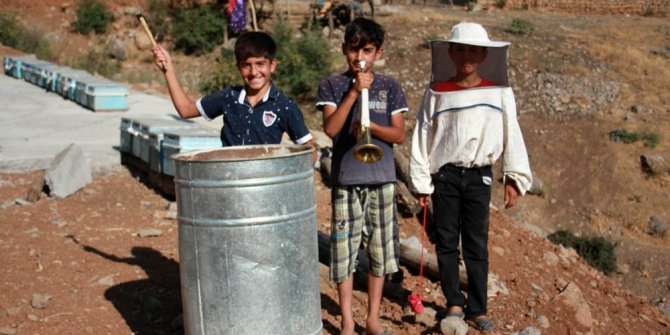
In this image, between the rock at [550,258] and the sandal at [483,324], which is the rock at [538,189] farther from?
the sandal at [483,324]

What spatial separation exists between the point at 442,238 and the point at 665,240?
952cm

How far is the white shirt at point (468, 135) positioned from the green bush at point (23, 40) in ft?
53.6

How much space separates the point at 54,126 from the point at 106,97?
3.18 feet

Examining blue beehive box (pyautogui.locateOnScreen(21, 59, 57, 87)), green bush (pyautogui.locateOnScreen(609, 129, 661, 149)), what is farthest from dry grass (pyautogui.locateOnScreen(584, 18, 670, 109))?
blue beehive box (pyautogui.locateOnScreen(21, 59, 57, 87))

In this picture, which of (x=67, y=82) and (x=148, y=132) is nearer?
(x=148, y=132)

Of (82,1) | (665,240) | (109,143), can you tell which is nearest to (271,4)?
(82,1)

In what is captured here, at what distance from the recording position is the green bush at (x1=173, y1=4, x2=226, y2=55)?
22125 millimetres

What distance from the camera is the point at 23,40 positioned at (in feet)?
65.3

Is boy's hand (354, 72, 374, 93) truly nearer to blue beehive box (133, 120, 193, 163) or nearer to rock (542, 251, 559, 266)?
rock (542, 251, 559, 266)

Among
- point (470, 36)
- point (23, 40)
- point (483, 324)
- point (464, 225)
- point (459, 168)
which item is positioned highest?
point (470, 36)

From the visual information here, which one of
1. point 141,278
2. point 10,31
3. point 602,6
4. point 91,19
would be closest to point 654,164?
point 141,278

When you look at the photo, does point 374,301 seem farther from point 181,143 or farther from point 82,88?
point 82,88

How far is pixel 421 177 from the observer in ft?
12.7

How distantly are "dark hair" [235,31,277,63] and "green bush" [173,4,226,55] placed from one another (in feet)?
62.0
